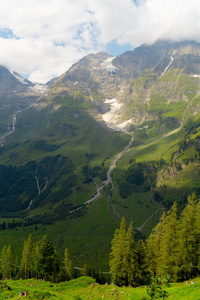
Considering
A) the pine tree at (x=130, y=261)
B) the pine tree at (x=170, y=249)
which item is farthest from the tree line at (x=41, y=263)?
the pine tree at (x=170, y=249)

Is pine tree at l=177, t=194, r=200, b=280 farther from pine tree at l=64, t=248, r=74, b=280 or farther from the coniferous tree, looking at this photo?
pine tree at l=64, t=248, r=74, b=280

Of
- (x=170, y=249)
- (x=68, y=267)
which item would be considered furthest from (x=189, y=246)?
(x=68, y=267)

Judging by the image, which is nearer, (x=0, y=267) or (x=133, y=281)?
(x=133, y=281)

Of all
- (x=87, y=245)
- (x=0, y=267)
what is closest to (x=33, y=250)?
(x=0, y=267)

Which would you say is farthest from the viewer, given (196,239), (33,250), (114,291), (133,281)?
(33,250)

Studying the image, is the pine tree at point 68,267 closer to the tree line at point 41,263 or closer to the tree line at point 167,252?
the tree line at point 41,263

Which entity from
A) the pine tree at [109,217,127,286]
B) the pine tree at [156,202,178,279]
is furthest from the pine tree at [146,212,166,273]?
the pine tree at [109,217,127,286]

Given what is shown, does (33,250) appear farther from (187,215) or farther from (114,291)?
(187,215)

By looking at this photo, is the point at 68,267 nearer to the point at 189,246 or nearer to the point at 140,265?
the point at 140,265
